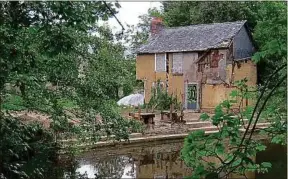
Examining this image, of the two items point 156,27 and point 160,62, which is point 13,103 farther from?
point 156,27

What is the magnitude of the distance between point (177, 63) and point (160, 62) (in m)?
0.93

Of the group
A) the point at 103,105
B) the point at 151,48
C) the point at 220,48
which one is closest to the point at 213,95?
the point at 220,48

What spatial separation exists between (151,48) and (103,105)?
53.7 ft

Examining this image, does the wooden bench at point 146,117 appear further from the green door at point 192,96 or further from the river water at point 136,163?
the green door at point 192,96

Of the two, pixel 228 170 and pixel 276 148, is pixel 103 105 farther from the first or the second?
pixel 276 148

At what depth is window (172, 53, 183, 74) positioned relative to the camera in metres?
19.6

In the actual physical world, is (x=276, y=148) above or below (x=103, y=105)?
below

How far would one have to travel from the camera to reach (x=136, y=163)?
9734 mm

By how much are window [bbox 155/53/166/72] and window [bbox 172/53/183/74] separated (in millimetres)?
534

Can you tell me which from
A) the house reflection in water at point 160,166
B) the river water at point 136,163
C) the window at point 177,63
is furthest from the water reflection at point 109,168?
the window at point 177,63

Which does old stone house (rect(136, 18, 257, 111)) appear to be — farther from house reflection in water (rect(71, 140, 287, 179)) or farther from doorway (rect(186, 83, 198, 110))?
house reflection in water (rect(71, 140, 287, 179))

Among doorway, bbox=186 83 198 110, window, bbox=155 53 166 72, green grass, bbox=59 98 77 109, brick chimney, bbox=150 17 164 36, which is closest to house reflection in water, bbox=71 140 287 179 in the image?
green grass, bbox=59 98 77 109

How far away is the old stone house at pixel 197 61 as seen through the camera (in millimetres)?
18281

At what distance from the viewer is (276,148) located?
11.1 meters
